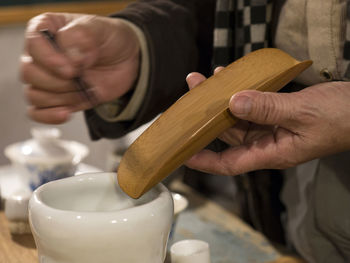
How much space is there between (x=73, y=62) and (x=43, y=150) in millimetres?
295

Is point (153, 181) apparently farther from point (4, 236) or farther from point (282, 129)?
point (4, 236)

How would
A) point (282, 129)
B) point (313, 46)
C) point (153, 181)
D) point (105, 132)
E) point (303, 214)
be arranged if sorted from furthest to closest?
point (105, 132), point (303, 214), point (313, 46), point (282, 129), point (153, 181)

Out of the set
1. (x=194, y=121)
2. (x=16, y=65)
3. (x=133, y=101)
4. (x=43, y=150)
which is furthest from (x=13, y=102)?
(x=194, y=121)

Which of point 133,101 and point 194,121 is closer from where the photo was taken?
point 194,121

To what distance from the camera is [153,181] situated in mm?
579

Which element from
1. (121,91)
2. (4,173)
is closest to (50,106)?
(121,91)

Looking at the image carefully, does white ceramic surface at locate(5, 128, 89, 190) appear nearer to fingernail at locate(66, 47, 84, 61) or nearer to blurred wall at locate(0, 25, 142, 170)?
fingernail at locate(66, 47, 84, 61)

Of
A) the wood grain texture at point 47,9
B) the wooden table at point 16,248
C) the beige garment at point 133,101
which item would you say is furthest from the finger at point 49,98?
the wood grain texture at point 47,9

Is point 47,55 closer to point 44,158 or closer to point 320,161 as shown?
point 44,158

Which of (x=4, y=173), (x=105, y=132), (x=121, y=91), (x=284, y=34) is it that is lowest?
(x=4, y=173)

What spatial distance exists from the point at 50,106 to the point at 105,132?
7.3 inches

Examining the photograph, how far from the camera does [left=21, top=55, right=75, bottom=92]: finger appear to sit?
0.88m

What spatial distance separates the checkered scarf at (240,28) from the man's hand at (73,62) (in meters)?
0.16

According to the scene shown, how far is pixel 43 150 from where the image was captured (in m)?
1.08
